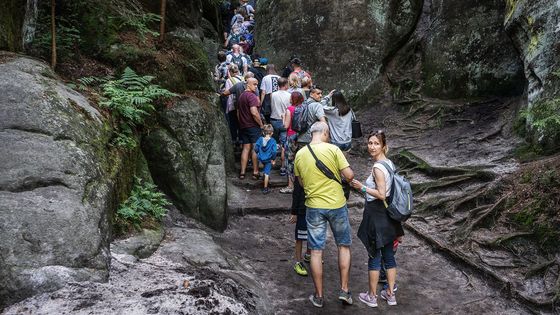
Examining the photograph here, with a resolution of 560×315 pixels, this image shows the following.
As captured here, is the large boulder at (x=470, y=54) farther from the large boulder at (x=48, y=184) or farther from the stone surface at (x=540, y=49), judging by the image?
the large boulder at (x=48, y=184)

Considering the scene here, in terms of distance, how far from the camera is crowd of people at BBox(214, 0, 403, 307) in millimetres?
5840

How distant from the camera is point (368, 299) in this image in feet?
19.8

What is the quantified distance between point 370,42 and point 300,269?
1143cm

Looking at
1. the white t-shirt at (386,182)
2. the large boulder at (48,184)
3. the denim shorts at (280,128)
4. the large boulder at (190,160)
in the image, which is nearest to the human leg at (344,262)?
the white t-shirt at (386,182)

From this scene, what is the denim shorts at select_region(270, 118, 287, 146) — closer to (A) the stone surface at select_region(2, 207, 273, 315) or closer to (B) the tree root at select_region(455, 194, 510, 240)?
(B) the tree root at select_region(455, 194, 510, 240)

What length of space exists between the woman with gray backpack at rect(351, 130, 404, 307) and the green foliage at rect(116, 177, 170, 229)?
9.61 feet

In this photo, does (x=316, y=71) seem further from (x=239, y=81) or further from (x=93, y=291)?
(x=93, y=291)

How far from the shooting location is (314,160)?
5.91 m

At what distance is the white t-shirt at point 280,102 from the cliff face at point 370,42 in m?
6.02

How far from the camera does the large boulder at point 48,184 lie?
4.03 metres

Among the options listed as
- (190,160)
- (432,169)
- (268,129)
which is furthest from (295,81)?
(432,169)

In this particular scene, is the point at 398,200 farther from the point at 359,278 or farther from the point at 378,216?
the point at 359,278

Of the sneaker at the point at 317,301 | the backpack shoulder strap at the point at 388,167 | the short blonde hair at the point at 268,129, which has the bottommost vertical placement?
the sneaker at the point at 317,301

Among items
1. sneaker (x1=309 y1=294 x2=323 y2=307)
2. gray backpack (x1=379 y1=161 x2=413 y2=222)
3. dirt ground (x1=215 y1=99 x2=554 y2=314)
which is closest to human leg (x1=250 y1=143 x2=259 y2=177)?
dirt ground (x1=215 y1=99 x2=554 y2=314)
